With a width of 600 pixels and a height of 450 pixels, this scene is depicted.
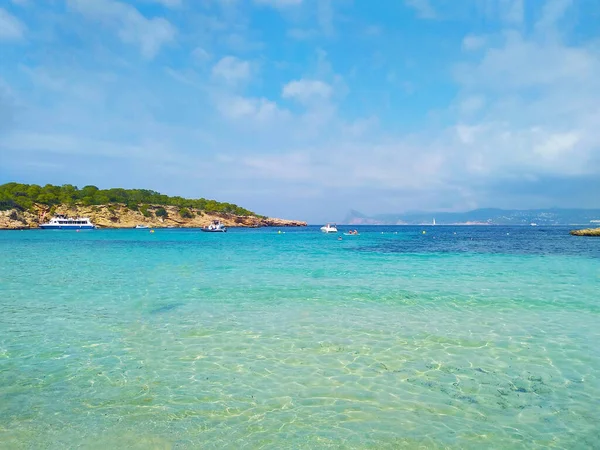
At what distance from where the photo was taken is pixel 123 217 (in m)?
161

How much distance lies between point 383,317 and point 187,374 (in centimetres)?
822

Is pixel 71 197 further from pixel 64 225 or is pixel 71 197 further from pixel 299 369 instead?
pixel 299 369

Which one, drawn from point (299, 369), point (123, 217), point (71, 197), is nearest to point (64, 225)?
point (123, 217)

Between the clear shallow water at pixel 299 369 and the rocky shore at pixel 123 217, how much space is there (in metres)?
136

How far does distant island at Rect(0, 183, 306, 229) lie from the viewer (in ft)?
454

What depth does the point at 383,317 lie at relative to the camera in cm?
1510

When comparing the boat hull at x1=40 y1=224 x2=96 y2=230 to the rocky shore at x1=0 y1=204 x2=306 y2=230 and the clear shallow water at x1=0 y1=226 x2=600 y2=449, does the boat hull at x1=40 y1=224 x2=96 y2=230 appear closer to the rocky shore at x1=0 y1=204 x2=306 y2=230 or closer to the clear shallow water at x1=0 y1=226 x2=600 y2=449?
the rocky shore at x1=0 y1=204 x2=306 y2=230

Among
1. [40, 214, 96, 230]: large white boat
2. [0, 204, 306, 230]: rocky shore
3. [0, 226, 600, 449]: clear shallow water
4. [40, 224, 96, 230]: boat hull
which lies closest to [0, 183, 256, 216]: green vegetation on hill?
[0, 204, 306, 230]: rocky shore

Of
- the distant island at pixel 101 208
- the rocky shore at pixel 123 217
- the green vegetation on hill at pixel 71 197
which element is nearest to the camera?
the rocky shore at pixel 123 217

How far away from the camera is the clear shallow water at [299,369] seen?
6.98 metres

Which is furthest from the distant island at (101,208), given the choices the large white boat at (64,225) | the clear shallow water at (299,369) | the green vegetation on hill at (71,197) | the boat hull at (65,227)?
the clear shallow water at (299,369)

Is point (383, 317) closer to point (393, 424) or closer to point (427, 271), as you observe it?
point (393, 424)

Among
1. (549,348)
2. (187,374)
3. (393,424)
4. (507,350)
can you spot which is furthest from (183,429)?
(549,348)

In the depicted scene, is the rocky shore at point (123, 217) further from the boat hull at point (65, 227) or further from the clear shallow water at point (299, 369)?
the clear shallow water at point (299, 369)
